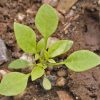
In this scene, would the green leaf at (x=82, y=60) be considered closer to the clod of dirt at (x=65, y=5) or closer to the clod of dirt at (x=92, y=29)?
the clod of dirt at (x=92, y=29)

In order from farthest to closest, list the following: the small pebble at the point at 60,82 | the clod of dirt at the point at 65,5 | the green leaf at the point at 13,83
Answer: the clod of dirt at the point at 65,5
the small pebble at the point at 60,82
the green leaf at the point at 13,83

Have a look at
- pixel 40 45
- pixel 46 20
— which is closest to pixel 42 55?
pixel 40 45

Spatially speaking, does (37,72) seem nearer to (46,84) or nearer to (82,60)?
(46,84)

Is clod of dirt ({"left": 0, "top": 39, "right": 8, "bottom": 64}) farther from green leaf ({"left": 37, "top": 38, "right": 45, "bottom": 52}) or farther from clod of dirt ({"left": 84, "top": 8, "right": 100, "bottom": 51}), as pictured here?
clod of dirt ({"left": 84, "top": 8, "right": 100, "bottom": 51})

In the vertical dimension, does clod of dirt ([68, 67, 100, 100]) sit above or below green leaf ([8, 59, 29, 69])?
below

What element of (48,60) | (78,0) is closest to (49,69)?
(48,60)

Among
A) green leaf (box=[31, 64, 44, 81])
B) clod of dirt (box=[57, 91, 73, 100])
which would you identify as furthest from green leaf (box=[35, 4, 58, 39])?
clod of dirt (box=[57, 91, 73, 100])

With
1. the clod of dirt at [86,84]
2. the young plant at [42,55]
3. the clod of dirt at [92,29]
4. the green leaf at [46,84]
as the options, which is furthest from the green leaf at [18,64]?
the clod of dirt at [92,29]
